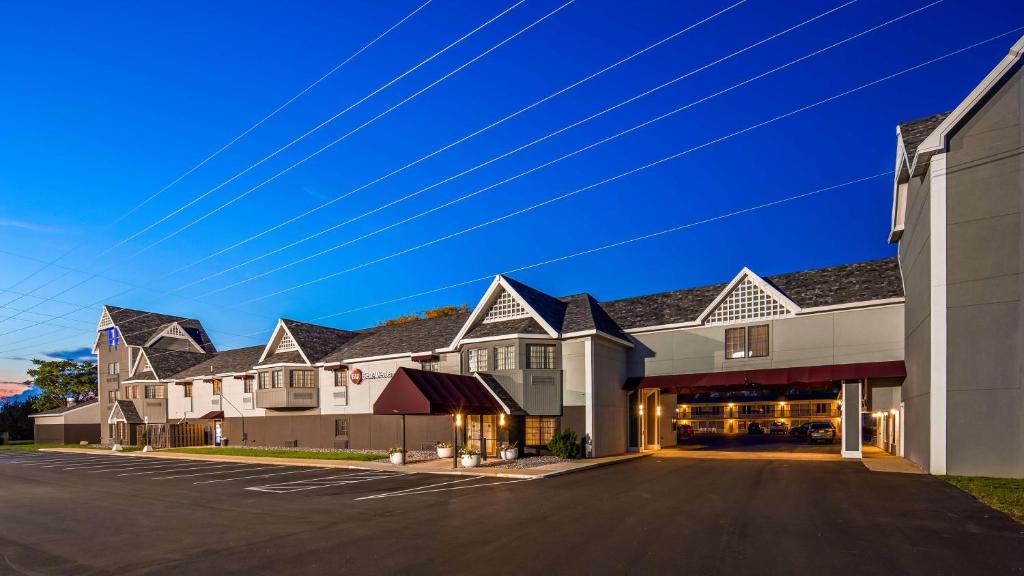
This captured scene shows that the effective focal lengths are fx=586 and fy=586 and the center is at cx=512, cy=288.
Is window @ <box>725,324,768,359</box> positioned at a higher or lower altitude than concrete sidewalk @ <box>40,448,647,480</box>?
higher

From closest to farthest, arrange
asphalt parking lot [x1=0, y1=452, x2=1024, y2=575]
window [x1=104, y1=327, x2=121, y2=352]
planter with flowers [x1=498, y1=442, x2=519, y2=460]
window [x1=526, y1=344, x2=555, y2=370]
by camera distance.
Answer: asphalt parking lot [x1=0, y1=452, x2=1024, y2=575] → planter with flowers [x1=498, y1=442, x2=519, y2=460] → window [x1=526, y1=344, x2=555, y2=370] → window [x1=104, y1=327, x2=121, y2=352]

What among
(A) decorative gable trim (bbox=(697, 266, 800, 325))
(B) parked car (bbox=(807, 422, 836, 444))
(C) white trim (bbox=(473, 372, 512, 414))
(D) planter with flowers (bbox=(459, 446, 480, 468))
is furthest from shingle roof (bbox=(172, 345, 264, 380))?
(B) parked car (bbox=(807, 422, 836, 444))

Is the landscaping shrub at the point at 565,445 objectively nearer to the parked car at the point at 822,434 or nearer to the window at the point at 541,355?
the window at the point at 541,355

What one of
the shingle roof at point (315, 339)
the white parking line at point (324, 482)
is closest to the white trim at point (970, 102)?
the white parking line at point (324, 482)

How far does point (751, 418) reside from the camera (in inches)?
3334

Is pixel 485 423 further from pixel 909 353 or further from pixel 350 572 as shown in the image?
pixel 350 572

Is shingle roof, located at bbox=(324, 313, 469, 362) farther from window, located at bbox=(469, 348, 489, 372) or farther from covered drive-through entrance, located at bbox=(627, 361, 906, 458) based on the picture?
Result: covered drive-through entrance, located at bbox=(627, 361, 906, 458)

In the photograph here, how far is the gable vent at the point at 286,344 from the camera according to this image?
4334 cm

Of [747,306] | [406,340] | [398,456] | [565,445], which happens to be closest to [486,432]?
[565,445]

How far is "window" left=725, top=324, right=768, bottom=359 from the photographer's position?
3100cm

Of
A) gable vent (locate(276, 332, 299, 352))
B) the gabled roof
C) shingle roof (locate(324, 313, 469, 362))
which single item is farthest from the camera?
the gabled roof

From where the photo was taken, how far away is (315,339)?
4441 cm

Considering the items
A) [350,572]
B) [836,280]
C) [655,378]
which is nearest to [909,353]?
[836,280]

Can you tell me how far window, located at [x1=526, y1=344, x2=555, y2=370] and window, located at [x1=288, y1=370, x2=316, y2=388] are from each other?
1902cm
